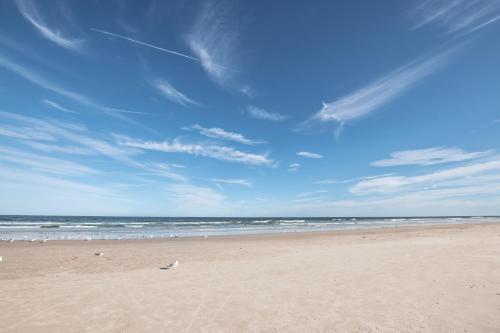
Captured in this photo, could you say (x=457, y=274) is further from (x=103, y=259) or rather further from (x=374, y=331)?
(x=103, y=259)

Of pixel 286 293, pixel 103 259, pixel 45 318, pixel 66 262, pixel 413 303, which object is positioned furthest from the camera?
pixel 103 259

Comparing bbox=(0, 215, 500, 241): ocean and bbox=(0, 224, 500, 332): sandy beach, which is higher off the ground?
bbox=(0, 215, 500, 241): ocean

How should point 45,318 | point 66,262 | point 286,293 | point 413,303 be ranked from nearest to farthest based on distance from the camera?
1. point 45,318
2. point 413,303
3. point 286,293
4. point 66,262

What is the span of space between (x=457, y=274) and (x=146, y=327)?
9.66m

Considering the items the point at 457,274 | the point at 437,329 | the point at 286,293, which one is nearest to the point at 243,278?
the point at 286,293

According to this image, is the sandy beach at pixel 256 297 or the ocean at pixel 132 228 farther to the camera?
the ocean at pixel 132 228

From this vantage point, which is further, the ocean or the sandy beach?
the ocean

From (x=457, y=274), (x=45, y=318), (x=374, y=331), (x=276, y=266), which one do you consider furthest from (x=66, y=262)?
(x=457, y=274)

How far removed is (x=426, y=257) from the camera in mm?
13297

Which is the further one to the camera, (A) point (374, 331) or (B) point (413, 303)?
(B) point (413, 303)

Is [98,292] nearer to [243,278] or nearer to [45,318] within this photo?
[45,318]

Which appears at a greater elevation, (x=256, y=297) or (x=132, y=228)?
(x=132, y=228)

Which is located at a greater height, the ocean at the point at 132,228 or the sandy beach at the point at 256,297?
the ocean at the point at 132,228

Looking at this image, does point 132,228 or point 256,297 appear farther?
point 132,228
